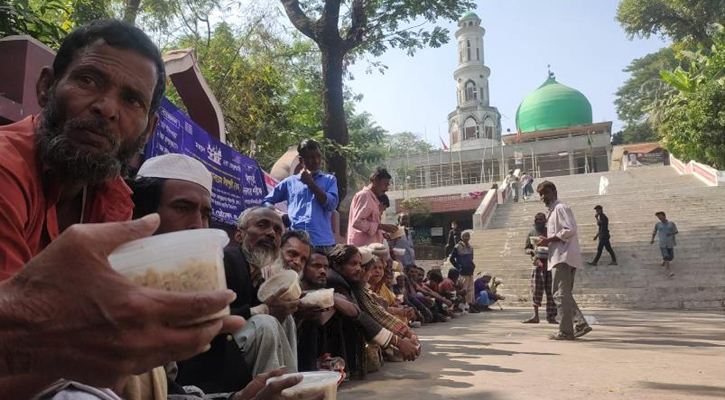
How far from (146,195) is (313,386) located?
1021mm

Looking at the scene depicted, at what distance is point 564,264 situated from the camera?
20.1 feet

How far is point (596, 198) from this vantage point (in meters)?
19.8

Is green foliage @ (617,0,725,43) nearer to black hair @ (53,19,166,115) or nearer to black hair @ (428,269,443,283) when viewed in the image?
black hair @ (428,269,443,283)

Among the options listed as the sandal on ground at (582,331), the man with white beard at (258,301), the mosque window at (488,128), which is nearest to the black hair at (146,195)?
the man with white beard at (258,301)

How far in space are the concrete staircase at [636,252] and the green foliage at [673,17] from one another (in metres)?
8.06

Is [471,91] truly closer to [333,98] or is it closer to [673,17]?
[673,17]

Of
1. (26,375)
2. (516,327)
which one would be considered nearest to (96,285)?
(26,375)

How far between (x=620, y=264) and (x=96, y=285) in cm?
1414

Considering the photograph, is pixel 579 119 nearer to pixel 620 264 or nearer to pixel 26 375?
pixel 620 264

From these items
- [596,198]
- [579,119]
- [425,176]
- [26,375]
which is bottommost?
[26,375]

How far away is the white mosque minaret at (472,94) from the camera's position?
4400 centimetres

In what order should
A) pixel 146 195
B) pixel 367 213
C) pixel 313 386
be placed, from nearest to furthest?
1. pixel 313 386
2. pixel 146 195
3. pixel 367 213

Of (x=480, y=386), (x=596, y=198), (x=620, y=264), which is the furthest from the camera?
(x=596, y=198)

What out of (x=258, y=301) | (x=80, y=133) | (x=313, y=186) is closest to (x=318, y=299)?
(x=258, y=301)
